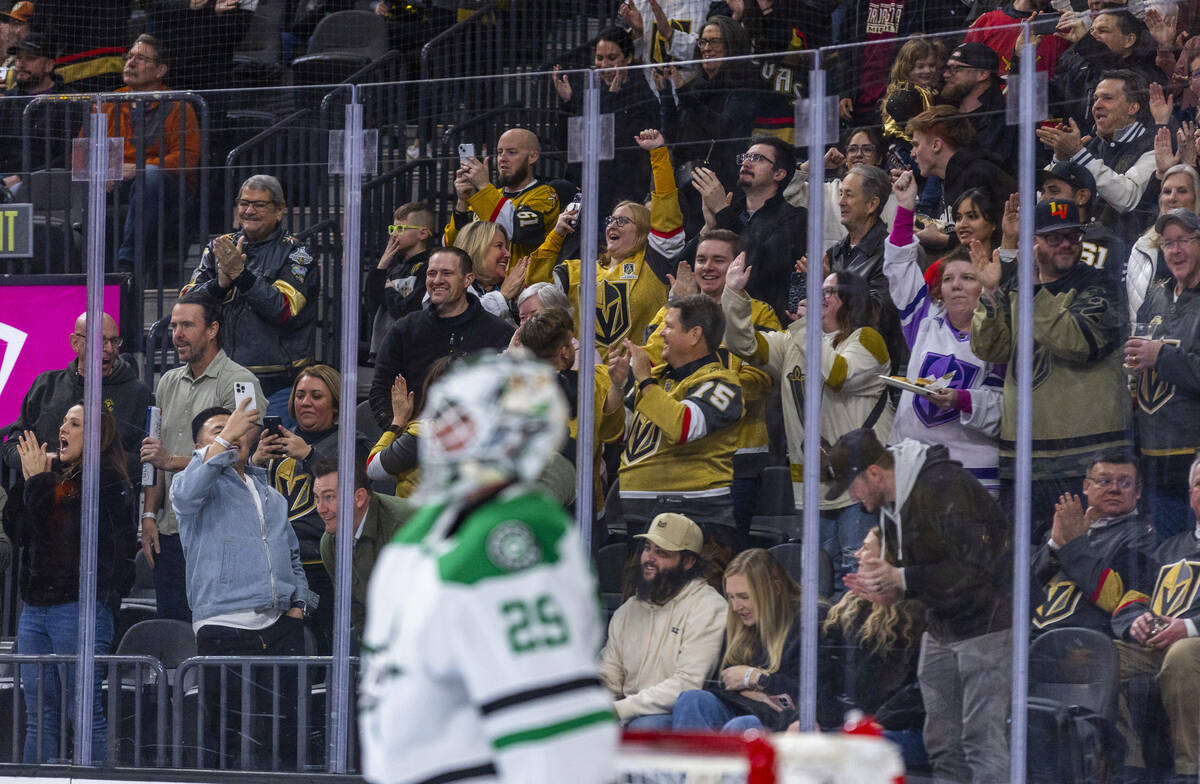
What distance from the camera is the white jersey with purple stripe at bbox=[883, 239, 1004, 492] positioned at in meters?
5.11

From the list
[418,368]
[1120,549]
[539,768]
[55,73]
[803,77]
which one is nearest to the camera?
[539,768]

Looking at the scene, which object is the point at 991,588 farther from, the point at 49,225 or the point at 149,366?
the point at 49,225

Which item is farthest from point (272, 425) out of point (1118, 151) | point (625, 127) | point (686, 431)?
point (1118, 151)

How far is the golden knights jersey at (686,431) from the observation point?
5.39 metres

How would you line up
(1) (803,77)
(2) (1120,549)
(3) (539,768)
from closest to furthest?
(3) (539,768) → (2) (1120,549) → (1) (803,77)

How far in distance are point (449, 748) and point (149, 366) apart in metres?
3.84

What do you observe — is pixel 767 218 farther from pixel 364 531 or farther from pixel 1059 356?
pixel 364 531

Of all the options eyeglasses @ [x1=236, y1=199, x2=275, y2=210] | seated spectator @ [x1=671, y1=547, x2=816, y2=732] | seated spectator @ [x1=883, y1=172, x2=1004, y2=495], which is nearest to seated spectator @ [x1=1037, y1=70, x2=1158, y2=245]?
seated spectator @ [x1=883, y1=172, x2=1004, y2=495]

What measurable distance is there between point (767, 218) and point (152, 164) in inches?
88.3

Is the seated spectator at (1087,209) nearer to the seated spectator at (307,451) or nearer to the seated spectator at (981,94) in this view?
the seated spectator at (981,94)

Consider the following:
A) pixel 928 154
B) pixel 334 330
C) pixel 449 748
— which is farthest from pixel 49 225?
pixel 449 748

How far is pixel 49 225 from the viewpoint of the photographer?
598 centimetres

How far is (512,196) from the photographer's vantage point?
225 inches

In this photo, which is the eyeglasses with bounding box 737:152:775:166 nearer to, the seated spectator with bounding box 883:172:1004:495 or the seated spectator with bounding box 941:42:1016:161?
the seated spectator with bounding box 883:172:1004:495
